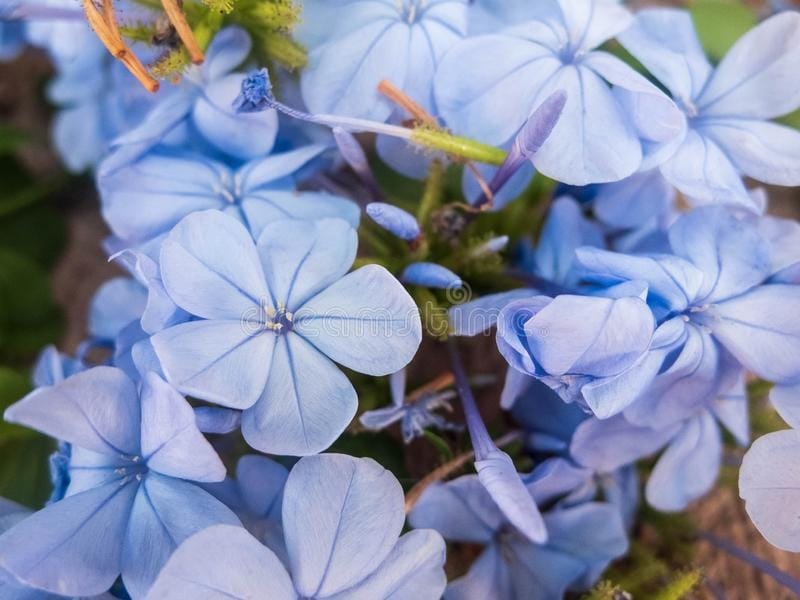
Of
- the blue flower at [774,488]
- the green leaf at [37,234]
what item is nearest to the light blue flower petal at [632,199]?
the blue flower at [774,488]

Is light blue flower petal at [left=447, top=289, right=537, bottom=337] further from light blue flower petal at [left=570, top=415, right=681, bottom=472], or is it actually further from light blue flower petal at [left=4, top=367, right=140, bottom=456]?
light blue flower petal at [left=4, top=367, right=140, bottom=456]

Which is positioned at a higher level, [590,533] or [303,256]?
[303,256]

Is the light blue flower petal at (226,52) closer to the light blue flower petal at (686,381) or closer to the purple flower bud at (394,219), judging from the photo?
the purple flower bud at (394,219)

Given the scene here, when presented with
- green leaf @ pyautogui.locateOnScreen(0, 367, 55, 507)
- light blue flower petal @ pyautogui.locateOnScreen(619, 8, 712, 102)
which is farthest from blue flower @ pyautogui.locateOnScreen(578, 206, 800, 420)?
green leaf @ pyautogui.locateOnScreen(0, 367, 55, 507)

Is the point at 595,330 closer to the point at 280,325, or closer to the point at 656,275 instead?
the point at 656,275

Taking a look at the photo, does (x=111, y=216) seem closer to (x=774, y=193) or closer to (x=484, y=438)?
(x=484, y=438)

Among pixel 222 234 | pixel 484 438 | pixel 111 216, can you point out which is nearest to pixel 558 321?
pixel 484 438

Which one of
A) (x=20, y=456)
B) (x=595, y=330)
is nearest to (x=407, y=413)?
(x=595, y=330)
